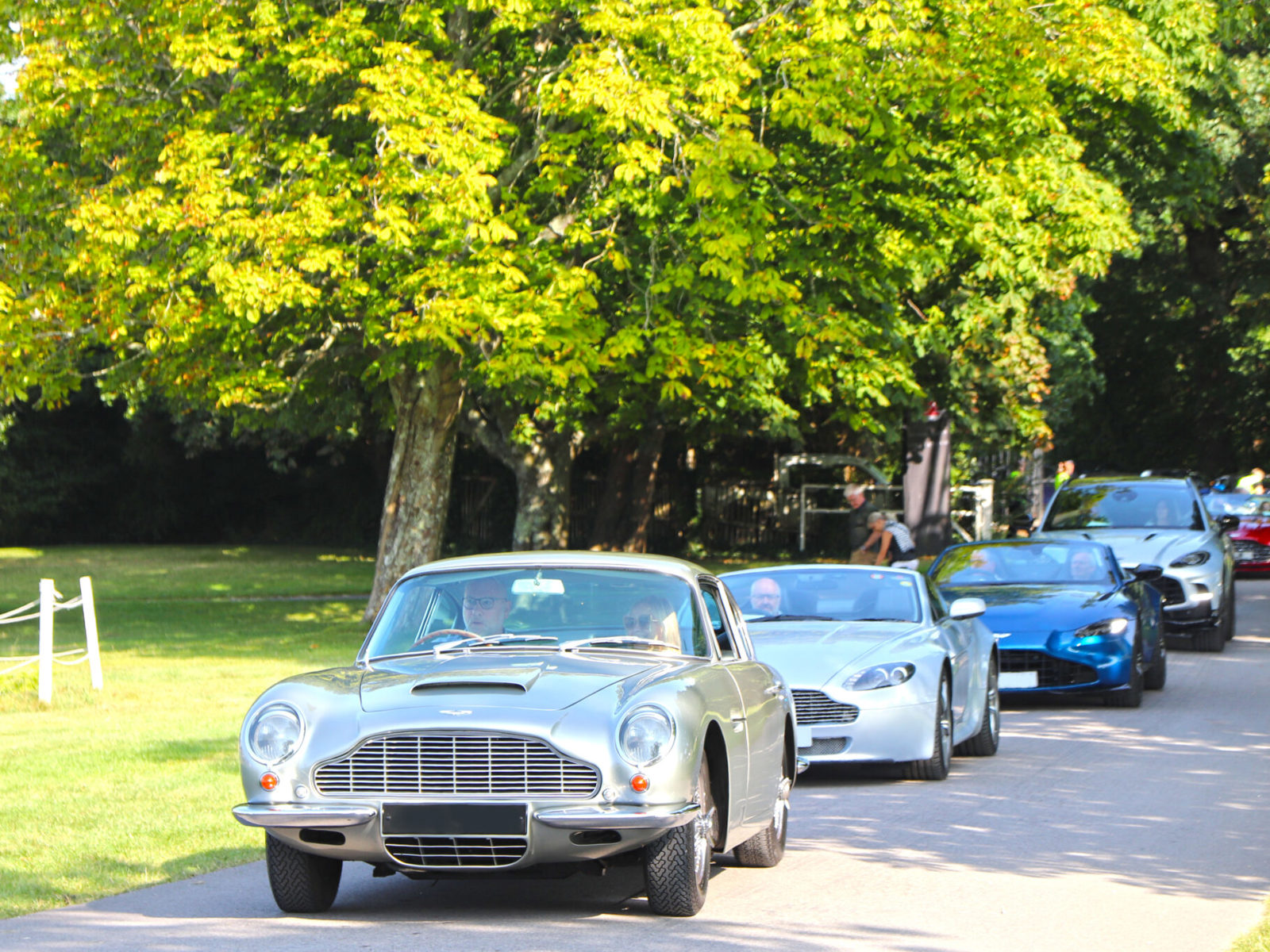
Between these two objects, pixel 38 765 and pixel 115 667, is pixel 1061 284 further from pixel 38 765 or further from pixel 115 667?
pixel 38 765

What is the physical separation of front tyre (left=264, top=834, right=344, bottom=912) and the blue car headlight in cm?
890

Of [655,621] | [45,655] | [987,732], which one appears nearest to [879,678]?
[987,732]

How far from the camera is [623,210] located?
20312 mm

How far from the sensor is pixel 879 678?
405 inches

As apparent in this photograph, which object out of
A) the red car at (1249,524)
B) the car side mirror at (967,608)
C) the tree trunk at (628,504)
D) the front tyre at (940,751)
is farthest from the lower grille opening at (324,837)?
the tree trunk at (628,504)

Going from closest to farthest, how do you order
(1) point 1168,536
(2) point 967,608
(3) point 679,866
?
(3) point 679,866, (2) point 967,608, (1) point 1168,536

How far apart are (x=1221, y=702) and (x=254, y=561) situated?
30766 millimetres

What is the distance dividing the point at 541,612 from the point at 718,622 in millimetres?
882

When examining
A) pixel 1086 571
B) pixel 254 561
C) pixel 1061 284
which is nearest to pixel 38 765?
pixel 1086 571

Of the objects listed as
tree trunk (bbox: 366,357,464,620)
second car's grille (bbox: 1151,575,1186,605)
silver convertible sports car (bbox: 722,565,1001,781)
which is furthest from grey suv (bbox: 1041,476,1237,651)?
tree trunk (bbox: 366,357,464,620)

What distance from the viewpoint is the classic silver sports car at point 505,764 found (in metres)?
6.12

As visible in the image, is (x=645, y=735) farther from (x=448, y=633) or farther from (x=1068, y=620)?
(x=1068, y=620)

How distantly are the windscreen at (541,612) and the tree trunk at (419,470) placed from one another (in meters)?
14.7

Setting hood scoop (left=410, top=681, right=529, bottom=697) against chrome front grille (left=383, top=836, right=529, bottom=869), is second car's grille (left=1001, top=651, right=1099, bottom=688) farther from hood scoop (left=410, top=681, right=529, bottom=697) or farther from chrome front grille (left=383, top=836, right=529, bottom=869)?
chrome front grille (left=383, top=836, right=529, bottom=869)
